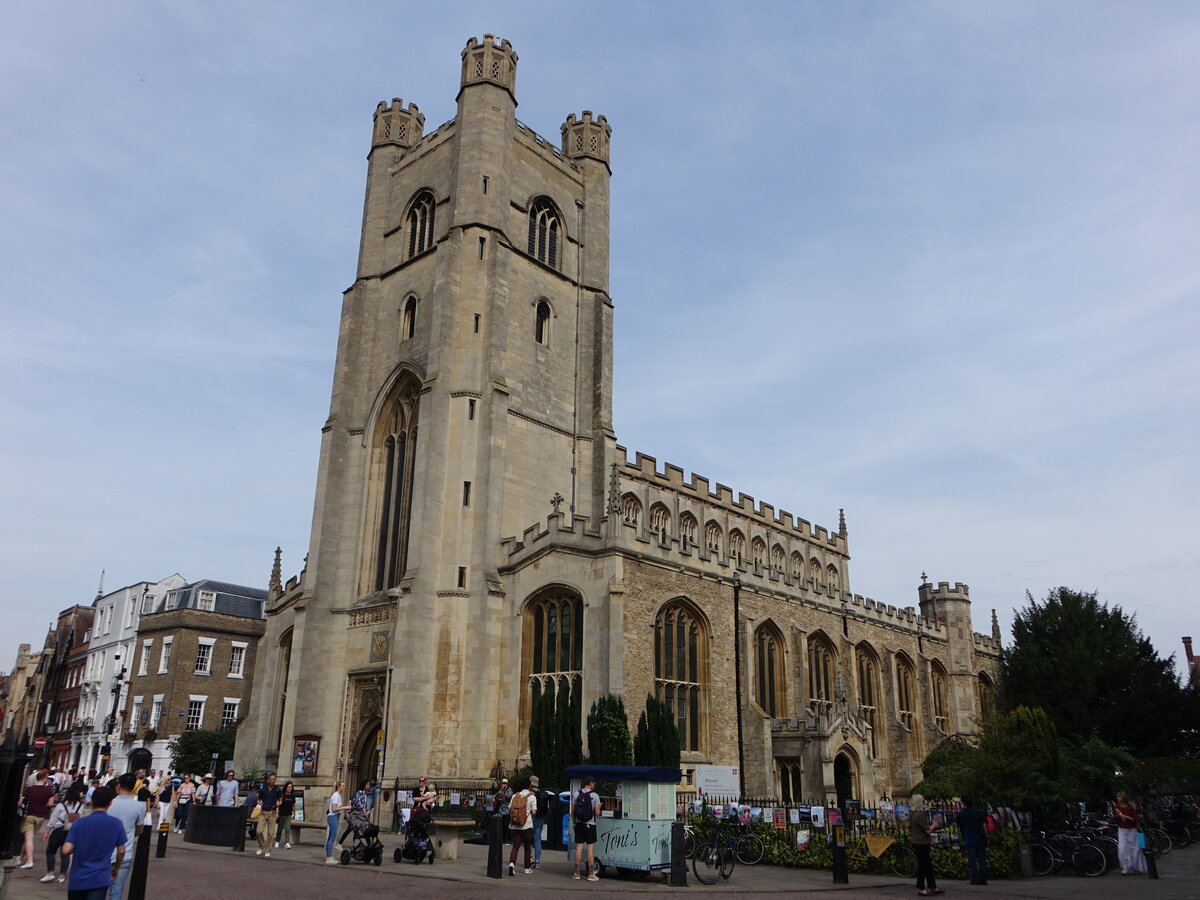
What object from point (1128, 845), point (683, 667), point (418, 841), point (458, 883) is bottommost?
point (458, 883)

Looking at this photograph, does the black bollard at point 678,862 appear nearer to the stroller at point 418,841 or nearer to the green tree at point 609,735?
the stroller at point 418,841

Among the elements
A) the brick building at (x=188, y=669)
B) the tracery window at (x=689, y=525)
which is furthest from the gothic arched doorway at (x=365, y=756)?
the brick building at (x=188, y=669)

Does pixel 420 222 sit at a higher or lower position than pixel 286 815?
higher

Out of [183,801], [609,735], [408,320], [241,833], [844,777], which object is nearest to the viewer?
[241,833]

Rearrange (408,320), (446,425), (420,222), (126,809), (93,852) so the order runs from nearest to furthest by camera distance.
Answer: (93,852) → (126,809) → (446,425) → (408,320) → (420,222)

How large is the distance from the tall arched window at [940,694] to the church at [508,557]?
122cm

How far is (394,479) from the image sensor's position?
110ft

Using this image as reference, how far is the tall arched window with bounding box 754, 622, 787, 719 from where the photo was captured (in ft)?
105

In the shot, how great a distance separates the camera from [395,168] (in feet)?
128

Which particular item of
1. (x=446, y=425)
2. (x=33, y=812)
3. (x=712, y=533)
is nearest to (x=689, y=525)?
(x=712, y=533)

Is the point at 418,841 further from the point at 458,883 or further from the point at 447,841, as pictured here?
the point at 458,883

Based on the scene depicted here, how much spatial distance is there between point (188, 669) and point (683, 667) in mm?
28665

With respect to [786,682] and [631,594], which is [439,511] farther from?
[786,682]

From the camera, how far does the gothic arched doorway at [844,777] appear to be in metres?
30.3
